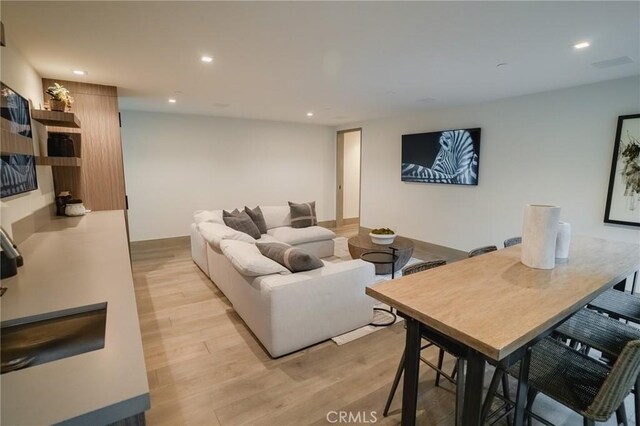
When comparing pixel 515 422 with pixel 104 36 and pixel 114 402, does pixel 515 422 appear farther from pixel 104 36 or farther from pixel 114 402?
pixel 104 36

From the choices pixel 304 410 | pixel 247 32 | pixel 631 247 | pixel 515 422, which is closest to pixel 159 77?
pixel 247 32

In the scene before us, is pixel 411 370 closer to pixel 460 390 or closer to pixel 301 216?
pixel 460 390

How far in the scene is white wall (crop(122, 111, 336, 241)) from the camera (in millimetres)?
5668

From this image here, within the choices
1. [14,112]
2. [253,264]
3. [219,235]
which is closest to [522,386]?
[253,264]

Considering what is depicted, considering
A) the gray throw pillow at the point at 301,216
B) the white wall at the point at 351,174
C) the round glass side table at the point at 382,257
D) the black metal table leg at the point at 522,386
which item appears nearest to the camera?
the black metal table leg at the point at 522,386

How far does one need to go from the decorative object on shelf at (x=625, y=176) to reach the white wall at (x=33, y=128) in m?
5.65

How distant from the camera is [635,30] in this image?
225 centimetres

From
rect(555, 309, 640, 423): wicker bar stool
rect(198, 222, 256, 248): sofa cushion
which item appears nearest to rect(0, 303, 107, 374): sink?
rect(198, 222, 256, 248): sofa cushion

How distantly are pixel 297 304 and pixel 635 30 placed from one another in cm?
328

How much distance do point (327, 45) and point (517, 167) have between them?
350 cm

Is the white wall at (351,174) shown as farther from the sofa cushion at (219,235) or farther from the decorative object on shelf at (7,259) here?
the decorative object on shelf at (7,259)

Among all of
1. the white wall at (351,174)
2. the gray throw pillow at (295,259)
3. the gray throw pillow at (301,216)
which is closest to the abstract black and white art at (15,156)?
the gray throw pillow at (295,259)

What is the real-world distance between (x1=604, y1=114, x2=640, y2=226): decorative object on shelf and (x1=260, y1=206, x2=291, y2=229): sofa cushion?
446cm

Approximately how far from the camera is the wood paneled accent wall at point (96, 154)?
12.3 ft
